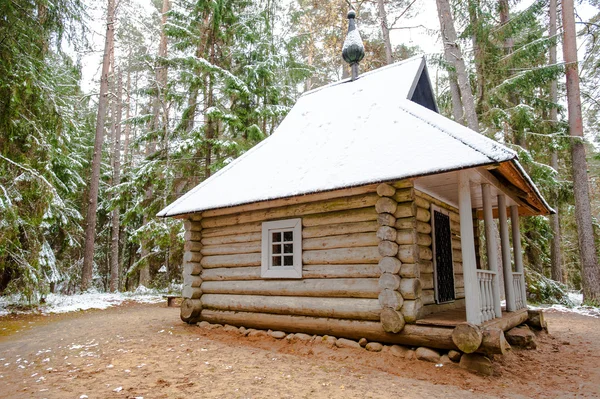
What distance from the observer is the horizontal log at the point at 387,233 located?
6.27 m

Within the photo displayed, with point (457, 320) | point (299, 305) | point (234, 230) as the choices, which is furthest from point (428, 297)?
point (234, 230)

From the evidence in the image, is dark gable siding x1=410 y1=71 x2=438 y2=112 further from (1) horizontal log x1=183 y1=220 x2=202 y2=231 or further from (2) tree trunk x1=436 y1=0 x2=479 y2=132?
(1) horizontal log x1=183 y1=220 x2=202 y2=231

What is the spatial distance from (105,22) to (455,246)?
1842 centimetres

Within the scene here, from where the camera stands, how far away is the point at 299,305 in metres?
7.46

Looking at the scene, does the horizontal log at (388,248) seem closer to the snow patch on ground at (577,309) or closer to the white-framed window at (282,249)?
the white-framed window at (282,249)

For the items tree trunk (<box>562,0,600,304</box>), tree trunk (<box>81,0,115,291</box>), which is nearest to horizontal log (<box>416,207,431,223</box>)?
tree trunk (<box>562,0,600,304</box>)

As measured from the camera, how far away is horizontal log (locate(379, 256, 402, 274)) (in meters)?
6.18

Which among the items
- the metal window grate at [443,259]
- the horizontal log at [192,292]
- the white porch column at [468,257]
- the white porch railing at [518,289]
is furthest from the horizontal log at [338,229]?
the white porch railing at [518,289]

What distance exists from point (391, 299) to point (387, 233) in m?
1.07

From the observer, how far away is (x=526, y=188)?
7000 millimetres

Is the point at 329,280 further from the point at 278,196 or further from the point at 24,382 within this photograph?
the point at 24,382

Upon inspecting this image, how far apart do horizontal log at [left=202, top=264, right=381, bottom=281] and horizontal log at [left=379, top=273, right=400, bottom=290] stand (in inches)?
8.7

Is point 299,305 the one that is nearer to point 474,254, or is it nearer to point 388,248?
point 388,248

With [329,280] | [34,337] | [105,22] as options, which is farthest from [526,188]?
[105,22]
